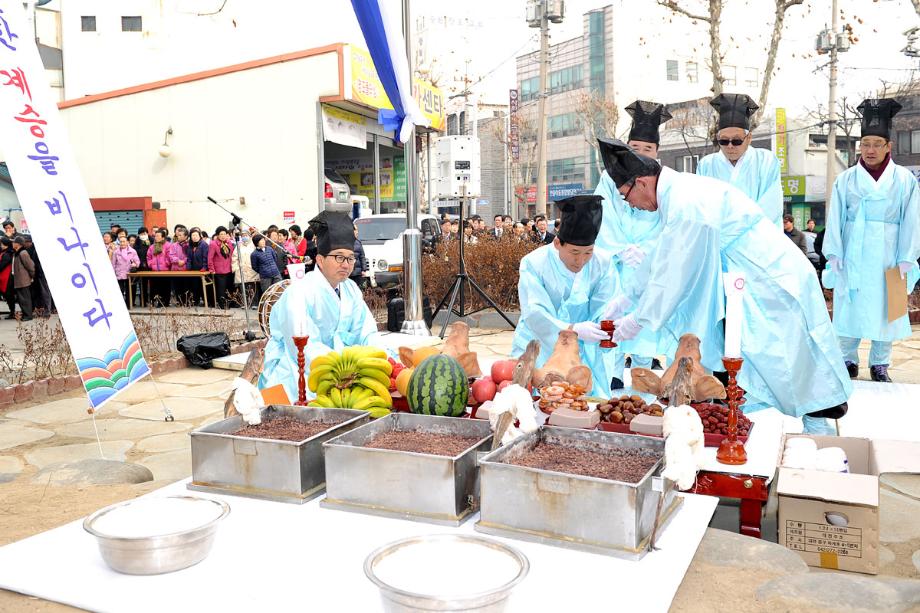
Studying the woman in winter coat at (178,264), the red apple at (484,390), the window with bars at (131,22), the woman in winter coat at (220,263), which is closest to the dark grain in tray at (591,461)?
the red apple at (484,390)

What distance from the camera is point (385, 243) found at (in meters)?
14.4

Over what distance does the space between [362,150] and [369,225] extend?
820 centimetres

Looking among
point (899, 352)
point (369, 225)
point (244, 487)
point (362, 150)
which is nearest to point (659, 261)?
point (244, 487)

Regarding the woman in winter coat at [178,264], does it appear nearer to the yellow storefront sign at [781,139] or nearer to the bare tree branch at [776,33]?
the bare tree branch at [776,33]

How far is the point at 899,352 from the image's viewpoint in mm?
7805

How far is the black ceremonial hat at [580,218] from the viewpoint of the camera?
407cm

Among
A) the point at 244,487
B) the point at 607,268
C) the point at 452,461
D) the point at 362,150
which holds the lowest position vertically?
the point at 244,487

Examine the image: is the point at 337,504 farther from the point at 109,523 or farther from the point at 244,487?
the point at 109,523

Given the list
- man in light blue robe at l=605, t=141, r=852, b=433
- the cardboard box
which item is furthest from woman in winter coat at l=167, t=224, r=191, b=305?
the cardboard box

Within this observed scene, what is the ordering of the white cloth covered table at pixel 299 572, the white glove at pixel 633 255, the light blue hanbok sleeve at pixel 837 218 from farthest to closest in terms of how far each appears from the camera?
1. the light blue hanbok sleeve at pixel 837 218
2. the white glove at pixel 633 255
3. the white cloth covered table at pixel 299 572

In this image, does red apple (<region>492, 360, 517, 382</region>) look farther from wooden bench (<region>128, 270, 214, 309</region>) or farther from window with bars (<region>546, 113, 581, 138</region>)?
window with bars (<region>546, 113, 581, 138</region>)

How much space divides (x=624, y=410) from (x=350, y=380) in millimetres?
1057

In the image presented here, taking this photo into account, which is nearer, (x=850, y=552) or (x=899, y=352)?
(x=850, y=552)

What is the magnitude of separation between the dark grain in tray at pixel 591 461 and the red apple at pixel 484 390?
32.6 inches
